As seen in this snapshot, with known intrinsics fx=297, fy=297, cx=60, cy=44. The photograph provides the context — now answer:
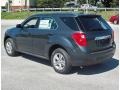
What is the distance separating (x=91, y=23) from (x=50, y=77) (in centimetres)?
182

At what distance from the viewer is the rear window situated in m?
7.71

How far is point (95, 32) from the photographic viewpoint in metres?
7.75

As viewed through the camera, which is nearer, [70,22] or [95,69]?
[70,22]

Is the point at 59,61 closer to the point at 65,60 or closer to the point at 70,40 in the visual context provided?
the point at 65,60

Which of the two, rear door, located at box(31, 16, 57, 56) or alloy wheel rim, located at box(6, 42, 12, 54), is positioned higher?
rear door, located at box(31, 16, 57, 56)

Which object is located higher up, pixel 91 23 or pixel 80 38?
pixel 91 23

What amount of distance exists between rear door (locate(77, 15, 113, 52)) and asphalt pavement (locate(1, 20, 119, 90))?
→ 0.75m

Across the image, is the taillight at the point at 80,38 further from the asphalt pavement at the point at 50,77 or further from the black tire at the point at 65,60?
the asphalt pavement at the point at 50,77

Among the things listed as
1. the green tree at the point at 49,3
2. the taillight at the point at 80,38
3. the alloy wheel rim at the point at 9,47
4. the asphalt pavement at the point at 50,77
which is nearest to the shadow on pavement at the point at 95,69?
the asphalt pavement at the point at 50,77

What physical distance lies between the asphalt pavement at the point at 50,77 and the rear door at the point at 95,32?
0.75 metres

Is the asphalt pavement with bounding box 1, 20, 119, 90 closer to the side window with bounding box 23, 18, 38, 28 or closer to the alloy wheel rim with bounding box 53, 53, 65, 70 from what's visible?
the alloy wheel rim with bounding box 53, 53, 65, 70

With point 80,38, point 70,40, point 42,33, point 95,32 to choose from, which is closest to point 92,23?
point 95,32

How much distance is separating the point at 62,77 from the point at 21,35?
251cm

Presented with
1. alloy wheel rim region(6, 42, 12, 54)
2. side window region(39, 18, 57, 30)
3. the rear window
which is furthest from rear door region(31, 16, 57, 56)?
alloy wheel rim region(6, 42, 12, 54)
